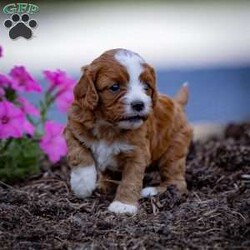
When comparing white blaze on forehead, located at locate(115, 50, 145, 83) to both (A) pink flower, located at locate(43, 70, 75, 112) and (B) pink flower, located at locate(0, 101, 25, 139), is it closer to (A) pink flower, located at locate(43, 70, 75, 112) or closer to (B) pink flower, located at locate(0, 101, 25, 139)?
(B) pink flower, located at locate(0, 101, 25, 139)

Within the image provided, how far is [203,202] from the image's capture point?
5199 mm

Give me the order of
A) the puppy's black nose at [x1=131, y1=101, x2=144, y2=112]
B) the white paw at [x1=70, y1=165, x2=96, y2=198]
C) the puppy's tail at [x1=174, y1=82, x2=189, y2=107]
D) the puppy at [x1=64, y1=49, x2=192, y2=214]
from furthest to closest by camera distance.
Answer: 1. the puppy's tail at [x1=174, y1=82, x2=189, y2=107]
2. the white paw at [x1=70, y1=165, x2=96, y2=198]
3. the puppy at [x1=64, y1=49, x2=192, y2=214]
4. the puppy's black nose at [x1=131, y1=101, x2=144, y2=112]

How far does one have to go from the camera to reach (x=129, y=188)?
5.22 metres

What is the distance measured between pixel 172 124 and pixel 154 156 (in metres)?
0.27

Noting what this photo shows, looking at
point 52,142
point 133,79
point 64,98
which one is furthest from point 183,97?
point 133,79

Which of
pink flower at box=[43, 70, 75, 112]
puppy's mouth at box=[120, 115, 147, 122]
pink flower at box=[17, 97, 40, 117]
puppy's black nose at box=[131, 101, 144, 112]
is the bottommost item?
pink flower at box=[17, 97, 40, 117]

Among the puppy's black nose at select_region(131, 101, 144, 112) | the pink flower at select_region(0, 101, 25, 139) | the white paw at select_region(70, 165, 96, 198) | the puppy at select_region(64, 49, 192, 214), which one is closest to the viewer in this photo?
the puppy's black nose at select_region(131, 101, 144, 112)

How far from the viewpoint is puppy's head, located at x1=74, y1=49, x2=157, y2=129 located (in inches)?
195

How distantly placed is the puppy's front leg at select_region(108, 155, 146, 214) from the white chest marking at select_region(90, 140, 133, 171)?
0.09 m

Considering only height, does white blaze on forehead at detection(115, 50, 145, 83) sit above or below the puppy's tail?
above

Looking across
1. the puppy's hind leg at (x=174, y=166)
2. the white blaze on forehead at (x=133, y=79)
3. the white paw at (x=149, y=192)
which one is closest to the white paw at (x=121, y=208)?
the white paw at (x=149, y=192)

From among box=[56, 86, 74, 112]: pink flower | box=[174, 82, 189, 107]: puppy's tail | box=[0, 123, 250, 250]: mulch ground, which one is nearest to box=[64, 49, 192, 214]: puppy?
box=[0, 123, 250, 250]: mulch ground

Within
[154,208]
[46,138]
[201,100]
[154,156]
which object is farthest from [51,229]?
[201,100]

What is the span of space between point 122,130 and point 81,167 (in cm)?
37
